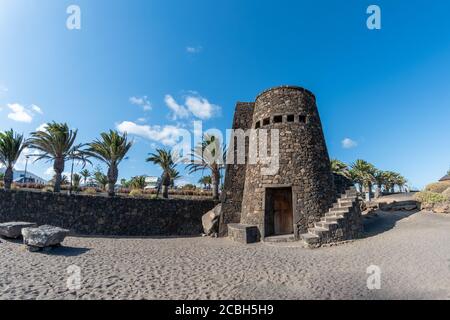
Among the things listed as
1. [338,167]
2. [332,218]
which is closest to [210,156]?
[332,218]

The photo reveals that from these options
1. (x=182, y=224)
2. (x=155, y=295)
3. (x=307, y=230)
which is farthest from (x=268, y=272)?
(x=182, y=224)

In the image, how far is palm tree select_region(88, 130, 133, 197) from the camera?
62.1 ft

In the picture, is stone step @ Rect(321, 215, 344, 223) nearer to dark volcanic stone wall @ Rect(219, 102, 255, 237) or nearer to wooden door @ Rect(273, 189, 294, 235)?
wooden door @ Rect(273, 189, 294, 235)

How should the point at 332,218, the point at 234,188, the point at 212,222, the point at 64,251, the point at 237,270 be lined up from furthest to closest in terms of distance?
the point at 234,188, the point at 212,222, the point at 332,218, the point at 64,251, the point at 237,270

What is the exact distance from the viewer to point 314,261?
782 cm

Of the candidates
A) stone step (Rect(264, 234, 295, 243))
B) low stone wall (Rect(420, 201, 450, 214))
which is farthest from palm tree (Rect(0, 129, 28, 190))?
low stone wall (Rect(420, 201, 450, 214))

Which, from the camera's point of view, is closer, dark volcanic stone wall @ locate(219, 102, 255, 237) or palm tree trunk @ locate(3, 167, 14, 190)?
dark volcanic stone wall @ locate(219, 102, 255, 237)

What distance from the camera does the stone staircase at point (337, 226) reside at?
9929 mm

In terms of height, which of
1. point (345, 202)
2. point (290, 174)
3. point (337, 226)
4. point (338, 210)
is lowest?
point (337, 226)

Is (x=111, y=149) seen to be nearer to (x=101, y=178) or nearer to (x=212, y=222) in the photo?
(x=212, y=222)

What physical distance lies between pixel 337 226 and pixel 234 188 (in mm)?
6553

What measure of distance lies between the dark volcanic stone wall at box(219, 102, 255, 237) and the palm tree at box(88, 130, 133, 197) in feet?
32.9

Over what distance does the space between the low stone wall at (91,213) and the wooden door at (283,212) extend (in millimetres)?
6708

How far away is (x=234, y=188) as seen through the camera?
581 inches
